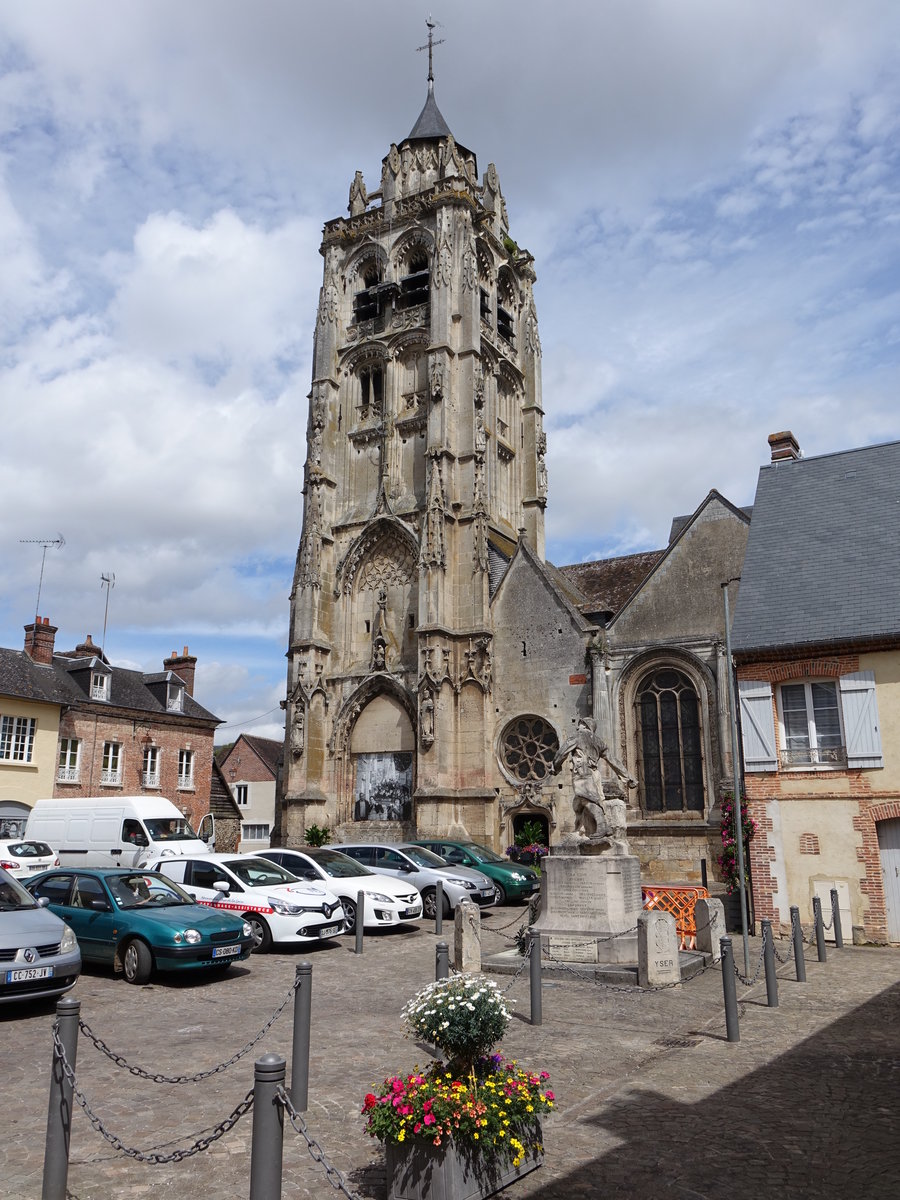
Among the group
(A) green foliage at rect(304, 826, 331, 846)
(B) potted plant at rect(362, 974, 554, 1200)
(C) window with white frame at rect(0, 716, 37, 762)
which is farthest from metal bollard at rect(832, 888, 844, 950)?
(C) window with white frame at rect(0, 716, 37, 762)

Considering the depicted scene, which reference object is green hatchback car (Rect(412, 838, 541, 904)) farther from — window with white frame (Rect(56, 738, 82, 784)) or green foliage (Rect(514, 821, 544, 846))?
window with white frame (Rect(56, 738, 82, 784))

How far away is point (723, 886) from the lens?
71.4 feet

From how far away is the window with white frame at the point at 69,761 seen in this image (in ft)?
97.9

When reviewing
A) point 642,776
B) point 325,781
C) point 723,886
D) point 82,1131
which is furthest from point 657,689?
point 82,1131

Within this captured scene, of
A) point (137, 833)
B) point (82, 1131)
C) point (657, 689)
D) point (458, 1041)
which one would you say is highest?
point (657, 689)

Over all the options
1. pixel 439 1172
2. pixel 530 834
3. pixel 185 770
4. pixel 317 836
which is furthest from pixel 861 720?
pixel 185 770

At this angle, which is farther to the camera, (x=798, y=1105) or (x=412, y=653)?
(x=412, y=653)

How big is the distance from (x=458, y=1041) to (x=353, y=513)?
28.2 metres

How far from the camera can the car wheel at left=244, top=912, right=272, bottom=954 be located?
43.1ft

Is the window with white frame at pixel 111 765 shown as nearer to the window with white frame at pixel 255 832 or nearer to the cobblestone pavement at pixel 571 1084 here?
the window with white frame at pixel 255 832

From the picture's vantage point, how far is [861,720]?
14.8 metres

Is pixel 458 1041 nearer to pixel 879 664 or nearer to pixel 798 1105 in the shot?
pixel 798 1105

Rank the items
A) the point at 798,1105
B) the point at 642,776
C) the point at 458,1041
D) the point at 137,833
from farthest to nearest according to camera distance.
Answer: the point at 642,776
the point at 137,833
the point at 798,1105
the point at 458,1041

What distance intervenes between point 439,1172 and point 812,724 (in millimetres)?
12576
